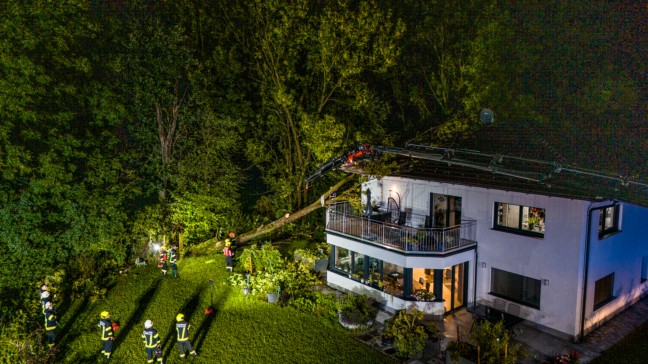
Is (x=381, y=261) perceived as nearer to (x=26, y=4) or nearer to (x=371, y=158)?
(x=371, y=158)

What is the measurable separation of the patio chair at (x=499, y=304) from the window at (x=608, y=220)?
166 inches

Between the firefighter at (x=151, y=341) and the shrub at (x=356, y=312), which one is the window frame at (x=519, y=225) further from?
the firefighter at (x=151, y=341)

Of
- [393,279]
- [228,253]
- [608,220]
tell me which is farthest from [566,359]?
[228,253]

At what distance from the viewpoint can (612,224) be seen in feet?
53.7

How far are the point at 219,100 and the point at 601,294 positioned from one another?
21.2 meters

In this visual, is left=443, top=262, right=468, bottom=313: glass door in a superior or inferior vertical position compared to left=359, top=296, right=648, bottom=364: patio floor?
superior

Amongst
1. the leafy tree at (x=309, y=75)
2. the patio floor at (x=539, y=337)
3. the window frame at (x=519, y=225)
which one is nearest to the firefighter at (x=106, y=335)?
the patio floor at (x=539, y=337)

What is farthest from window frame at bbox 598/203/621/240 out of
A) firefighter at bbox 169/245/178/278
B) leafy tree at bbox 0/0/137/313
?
leafy tree at bbox 0/0/137/313

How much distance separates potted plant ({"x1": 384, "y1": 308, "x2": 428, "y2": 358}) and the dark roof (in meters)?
5.50

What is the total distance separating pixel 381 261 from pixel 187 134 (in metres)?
14.8

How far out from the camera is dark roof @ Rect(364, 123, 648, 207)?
13.8 m

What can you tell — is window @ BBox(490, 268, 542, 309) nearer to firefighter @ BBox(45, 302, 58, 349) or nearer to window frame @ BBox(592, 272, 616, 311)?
window frame @ BBox(592, 272, 616, 311)

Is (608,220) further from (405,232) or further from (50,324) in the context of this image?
(50,324)

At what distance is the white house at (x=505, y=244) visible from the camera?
48.7 feet
